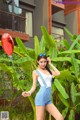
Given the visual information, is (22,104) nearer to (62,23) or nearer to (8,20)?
(8,20)

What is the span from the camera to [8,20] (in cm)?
1714

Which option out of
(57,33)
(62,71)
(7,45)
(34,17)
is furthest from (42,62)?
(57,33)

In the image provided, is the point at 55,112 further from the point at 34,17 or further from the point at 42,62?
the point at 34,17

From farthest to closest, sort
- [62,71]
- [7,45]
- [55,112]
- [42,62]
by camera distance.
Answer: [62,71], [7,45], [42,62], [55,112]

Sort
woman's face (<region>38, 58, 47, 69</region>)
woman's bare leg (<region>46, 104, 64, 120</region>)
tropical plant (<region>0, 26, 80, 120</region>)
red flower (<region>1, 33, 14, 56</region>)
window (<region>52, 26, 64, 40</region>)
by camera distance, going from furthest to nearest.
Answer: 1. window (<region>52, 26, 64, 40</region>)
2. tropical plant (<region>0, 26, 80, 120</region>)
3. red flower (<region>1, 33, 14, 56</region>)
4. woman's face (<region>38, 58, 47, 69</region>)
5. woman's bare leg (<region>46, 104, 64, 120</region>)

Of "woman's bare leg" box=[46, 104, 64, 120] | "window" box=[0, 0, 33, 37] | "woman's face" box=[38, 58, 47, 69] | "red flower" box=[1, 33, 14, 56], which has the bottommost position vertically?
"woman's bare leg" box=[46, 104, 64, 120]

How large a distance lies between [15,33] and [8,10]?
1.53 m

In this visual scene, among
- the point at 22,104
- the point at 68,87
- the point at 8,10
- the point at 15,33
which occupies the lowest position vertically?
the point at 22,104

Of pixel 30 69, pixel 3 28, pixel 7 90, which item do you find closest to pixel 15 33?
pixel 3 28

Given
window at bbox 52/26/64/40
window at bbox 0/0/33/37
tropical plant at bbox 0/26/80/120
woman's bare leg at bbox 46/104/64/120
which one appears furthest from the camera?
window at bbox 52/26/64/40

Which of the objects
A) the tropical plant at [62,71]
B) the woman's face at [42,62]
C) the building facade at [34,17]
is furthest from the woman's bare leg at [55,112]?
the building facade at [34,17]

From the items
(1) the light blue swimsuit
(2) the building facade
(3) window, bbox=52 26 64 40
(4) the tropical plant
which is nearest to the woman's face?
(1) the light blue swimsuit

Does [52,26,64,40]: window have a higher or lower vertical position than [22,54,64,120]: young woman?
higher

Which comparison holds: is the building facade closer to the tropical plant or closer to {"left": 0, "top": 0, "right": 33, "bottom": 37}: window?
{"left": 0, "top": 0, "right": 33, "bottom": 37}: window
